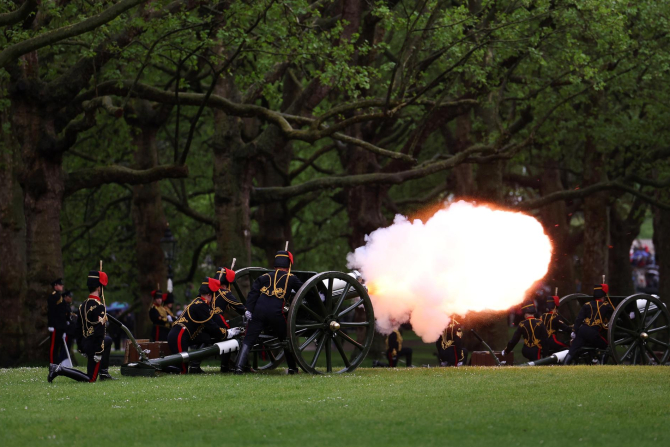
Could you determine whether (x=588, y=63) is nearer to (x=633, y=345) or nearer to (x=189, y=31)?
(x=633, y=345)

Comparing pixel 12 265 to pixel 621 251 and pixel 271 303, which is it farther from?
pixel 621 251

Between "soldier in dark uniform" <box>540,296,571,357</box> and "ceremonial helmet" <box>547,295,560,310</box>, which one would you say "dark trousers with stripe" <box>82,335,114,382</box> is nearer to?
"soldier in dark uniform" <box>540,296,571,357</box>

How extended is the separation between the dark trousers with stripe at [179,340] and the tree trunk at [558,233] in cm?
1892

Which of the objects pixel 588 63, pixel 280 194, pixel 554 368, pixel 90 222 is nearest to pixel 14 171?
pixel 280 194

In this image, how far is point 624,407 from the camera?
1109 centimetres

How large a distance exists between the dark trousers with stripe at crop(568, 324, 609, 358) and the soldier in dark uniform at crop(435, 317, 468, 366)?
226 cm

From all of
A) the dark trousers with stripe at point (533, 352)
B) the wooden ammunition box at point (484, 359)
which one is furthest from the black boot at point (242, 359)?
the dark trousers with stripe at point (533, 352)

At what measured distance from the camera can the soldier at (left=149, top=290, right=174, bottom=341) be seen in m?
21.9

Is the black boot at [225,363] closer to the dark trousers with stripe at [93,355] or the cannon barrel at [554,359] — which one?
the dark trousers with stripe at [93,355]

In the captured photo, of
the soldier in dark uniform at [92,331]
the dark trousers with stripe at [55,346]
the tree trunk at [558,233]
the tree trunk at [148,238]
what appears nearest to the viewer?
the soldier in dark uniform at [92,331]

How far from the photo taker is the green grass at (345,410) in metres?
9.16

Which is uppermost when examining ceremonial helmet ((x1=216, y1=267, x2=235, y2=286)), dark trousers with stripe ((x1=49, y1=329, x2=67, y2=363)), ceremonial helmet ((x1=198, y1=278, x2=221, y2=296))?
ceremonial helmet ((x1=216, y1=267, x2=235, y2=286))

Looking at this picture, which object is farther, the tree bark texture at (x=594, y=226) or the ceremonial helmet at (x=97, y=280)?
the tree bark texture at (x=594, y=226)

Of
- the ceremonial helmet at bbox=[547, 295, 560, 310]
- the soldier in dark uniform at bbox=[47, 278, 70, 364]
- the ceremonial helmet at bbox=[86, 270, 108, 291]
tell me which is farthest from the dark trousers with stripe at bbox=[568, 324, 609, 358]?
the soldier in dark uniform at bbox=[47, 278, 70, 364]
